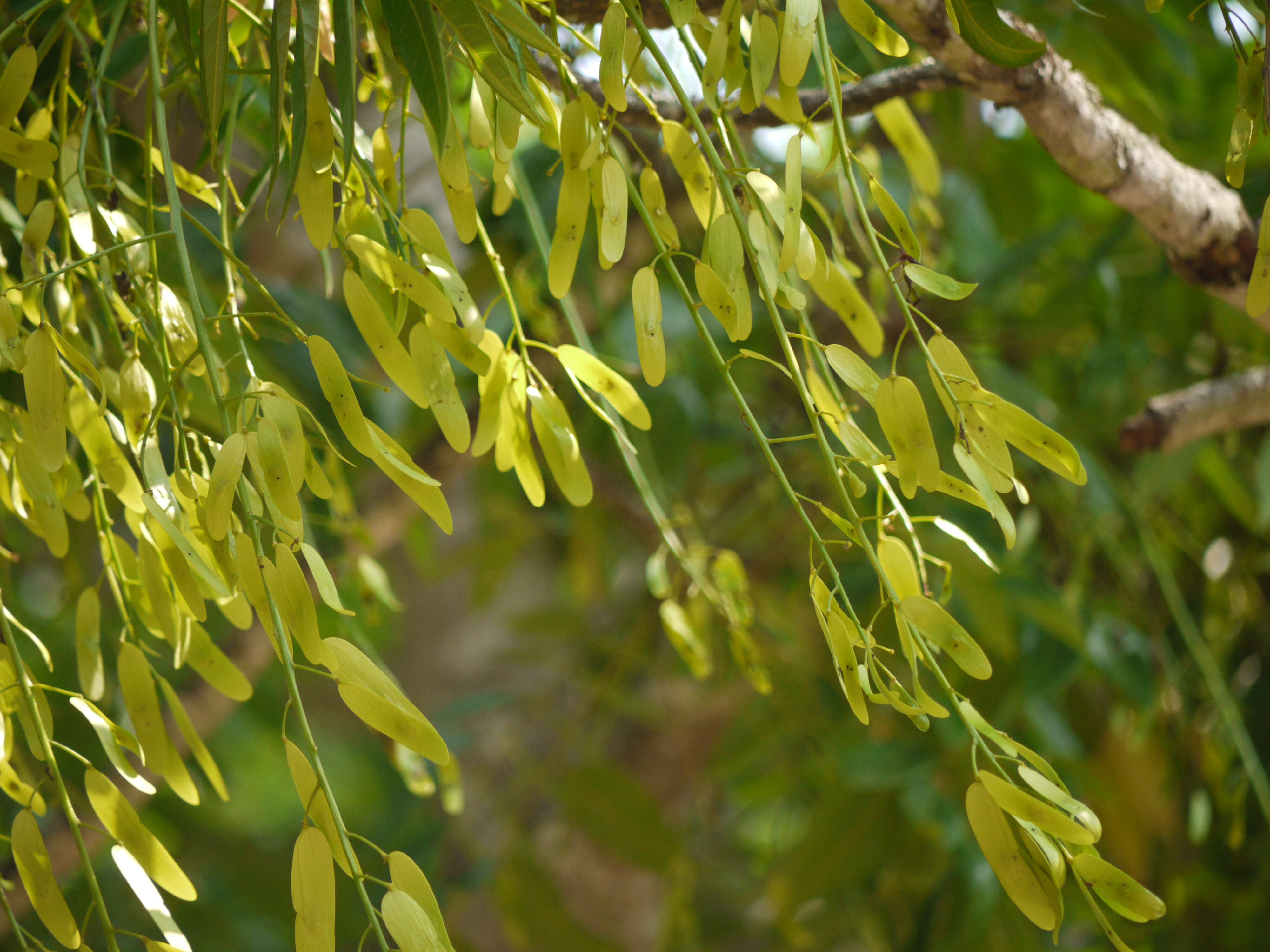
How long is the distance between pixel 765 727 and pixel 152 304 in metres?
0.64

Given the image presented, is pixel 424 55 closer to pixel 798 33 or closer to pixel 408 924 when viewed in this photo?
pixel 798 33

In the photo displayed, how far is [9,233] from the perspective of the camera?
1.18 ft

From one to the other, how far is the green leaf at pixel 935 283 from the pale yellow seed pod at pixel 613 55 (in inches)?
3.0

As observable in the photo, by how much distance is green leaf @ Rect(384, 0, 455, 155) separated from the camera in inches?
8.8

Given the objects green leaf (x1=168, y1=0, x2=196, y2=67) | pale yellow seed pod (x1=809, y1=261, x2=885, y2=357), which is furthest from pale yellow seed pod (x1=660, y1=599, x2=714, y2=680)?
green leaf (x1=168, y1=0, x2=196, y2=67)

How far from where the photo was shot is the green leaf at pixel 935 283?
0.22m

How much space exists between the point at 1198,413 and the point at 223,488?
38 cm

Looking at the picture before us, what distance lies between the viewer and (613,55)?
22cm

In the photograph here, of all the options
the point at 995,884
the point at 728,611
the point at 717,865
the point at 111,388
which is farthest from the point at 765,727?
the point at 111,388

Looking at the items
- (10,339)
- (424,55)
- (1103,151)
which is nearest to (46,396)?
(10,339)

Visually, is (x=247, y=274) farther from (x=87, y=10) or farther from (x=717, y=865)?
(x=717, y=865)

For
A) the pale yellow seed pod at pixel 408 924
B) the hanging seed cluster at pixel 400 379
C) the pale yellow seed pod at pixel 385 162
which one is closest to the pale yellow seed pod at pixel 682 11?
the hanging seed cluster at pixel 400 379

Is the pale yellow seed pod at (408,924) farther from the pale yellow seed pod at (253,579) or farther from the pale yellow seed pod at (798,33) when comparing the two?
the pale yellow seed pod at (798,33)

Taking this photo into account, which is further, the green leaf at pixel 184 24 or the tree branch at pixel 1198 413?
the tree branch at pixel 1198 413
